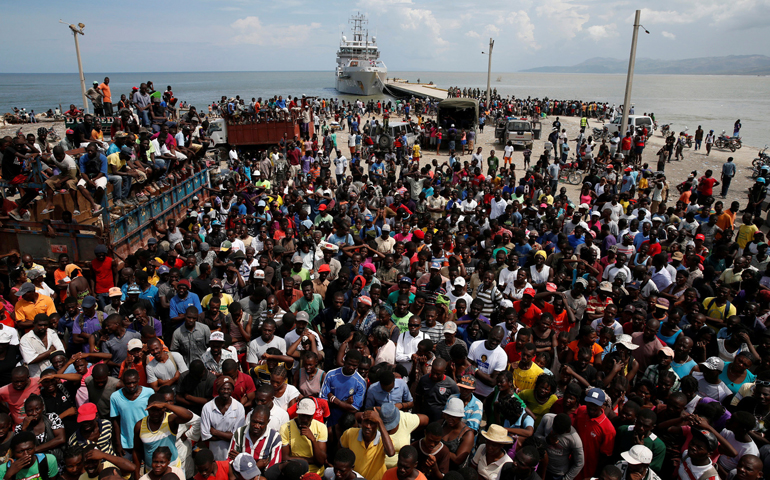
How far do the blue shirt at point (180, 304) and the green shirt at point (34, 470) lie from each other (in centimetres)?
226

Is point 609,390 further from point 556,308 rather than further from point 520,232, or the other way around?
point 520,232

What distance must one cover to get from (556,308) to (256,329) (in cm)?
374

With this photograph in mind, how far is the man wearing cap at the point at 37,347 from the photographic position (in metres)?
5.20

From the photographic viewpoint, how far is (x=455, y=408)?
3990 millimetres

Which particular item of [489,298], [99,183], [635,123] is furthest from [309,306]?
[635,123]

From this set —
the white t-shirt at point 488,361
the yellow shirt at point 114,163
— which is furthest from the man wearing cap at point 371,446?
the yellow shirt at point 114,163

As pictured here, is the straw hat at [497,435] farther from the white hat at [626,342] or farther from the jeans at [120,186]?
the jeans at [120,186]

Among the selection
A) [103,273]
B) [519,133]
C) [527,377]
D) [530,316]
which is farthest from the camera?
[519,133]

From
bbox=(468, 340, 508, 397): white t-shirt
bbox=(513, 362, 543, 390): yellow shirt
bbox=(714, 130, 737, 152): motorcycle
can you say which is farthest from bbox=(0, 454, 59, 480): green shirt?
bbox=(714, 130, 737, 152): motorcycle

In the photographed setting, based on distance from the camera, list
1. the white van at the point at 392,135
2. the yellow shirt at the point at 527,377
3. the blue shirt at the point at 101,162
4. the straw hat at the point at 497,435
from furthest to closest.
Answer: the white van at the point at 392,135 < the blue shirt at the point at 101,162 < the yellow shirt at the point at 527,377 < the straw hat at the point at 497,435

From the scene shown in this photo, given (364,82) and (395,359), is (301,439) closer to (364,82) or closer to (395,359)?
(395,359)

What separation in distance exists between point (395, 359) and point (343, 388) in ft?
2.93

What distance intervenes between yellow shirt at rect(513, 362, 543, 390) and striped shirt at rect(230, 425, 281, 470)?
2361mm

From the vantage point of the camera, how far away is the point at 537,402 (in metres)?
4.49
